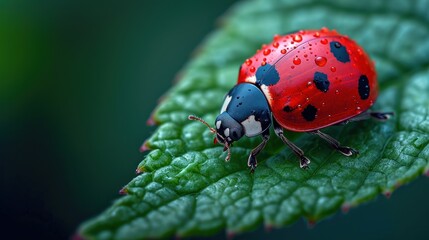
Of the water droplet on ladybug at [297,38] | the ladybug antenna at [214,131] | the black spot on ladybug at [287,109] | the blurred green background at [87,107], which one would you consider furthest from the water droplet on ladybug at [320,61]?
the blurred green background at [87,107]

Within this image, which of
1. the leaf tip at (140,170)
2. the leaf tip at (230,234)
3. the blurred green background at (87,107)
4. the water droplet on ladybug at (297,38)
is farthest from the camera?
the blurred green background at (87,107)

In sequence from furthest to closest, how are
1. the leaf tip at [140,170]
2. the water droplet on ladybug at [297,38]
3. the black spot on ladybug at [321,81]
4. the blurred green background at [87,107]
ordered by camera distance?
the blurred green background at [87,107], the water droplet on ladybug at [297,38], the black spot on ladybug at [321,81], the leaf tip at [140,170]

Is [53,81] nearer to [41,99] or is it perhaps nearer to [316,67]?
[41,99]

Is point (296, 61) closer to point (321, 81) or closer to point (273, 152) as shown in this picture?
point (321, 81)

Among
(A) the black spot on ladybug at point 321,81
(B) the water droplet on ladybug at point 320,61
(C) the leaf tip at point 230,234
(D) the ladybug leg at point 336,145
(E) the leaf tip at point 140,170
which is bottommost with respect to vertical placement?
(C) the leaf tip at point 230,234

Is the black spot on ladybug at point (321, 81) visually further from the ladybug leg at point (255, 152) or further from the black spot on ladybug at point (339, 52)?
the ladybug leg at point (255, 152)

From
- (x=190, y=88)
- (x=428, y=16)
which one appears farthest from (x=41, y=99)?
(x=428, y=16)

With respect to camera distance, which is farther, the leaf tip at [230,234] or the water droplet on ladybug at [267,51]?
the water droplet on ladybug at [267,51]

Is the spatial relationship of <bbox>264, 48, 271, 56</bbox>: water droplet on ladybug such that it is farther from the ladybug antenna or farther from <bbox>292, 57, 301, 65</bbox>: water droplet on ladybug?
the ladybug antenna
